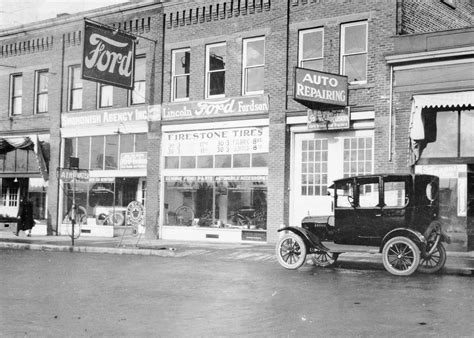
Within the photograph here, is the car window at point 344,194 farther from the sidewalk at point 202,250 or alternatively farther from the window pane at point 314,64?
the window pane at point 314,64

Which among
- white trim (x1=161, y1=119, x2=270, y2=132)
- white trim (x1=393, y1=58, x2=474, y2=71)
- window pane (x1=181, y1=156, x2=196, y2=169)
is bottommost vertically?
window pane (x1=181, y1=156, x2=196, y2=169)

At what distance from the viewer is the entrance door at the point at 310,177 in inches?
725

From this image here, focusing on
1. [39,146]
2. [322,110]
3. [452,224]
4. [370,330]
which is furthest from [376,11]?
[39,146]

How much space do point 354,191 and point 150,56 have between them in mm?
11942

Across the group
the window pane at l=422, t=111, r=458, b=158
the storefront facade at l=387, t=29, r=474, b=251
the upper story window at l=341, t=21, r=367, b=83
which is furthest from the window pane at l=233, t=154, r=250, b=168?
the window pane at l=422, t=111, r=458, b=158

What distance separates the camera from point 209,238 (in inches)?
807

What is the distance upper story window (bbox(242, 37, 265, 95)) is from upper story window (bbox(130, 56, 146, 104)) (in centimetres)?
441

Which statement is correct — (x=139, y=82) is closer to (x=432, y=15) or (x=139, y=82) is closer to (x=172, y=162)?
(x=172, y=162)

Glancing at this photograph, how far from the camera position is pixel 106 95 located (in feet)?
76.7

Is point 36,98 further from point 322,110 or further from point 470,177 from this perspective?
point 470,177

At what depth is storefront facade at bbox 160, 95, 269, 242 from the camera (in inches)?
771

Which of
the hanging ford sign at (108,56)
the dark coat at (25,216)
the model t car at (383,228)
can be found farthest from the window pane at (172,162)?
the model t car at (383,228)

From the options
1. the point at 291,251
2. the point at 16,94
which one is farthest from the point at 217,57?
the point at 16,94

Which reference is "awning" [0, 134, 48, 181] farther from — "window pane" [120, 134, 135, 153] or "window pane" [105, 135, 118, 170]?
"window pane" [120, 134, 135, 153]
